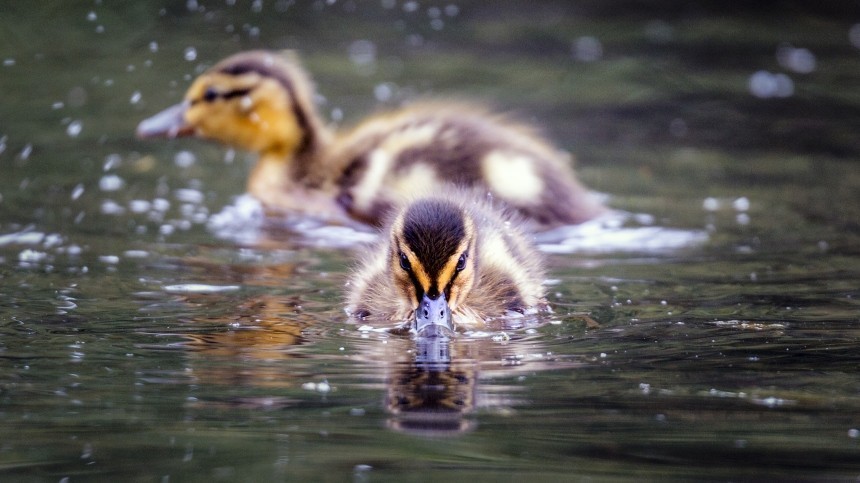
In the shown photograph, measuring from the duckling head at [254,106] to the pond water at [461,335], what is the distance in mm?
269

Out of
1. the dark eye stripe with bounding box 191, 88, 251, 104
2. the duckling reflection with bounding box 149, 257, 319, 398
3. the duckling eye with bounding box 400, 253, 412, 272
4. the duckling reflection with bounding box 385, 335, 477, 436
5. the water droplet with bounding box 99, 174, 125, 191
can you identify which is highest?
the dark eye stripe with bounding box 191, 88, 251, 104

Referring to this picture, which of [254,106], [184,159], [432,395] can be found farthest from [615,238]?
[184,159]

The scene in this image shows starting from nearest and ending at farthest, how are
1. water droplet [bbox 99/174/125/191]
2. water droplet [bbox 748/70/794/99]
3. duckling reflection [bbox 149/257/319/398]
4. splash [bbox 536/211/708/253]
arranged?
1. duckling reflection [bbox 149/257/319/398]
2. splash [bbox 536/211/708/253]
3. water droplet [bbox 99/174/125/191]
4. water droplet [bbox 748/70/794/99]

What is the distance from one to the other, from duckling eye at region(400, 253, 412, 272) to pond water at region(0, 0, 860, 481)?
203mm

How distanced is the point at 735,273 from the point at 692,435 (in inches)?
79.3

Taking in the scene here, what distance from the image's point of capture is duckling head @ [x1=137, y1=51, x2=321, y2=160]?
6625mm

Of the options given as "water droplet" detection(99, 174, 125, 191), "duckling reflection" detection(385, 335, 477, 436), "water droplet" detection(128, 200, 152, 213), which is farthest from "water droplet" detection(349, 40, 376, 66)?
"duckling reflection" detection(385, 335, 477, 436)

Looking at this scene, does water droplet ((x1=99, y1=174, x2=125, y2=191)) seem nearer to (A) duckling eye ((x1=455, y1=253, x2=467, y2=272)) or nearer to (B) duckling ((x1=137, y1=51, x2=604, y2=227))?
(B) duckling ((x1=137, y1=51, x2=604, y2=227))

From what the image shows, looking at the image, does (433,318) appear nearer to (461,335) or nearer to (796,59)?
(461,335)

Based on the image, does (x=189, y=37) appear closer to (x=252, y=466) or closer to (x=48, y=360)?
(x=48, y=360)

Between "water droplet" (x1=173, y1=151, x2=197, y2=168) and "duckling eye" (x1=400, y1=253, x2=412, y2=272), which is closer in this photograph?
"duckling eye" (x1=400, y1=253, x2=412, y2=272)

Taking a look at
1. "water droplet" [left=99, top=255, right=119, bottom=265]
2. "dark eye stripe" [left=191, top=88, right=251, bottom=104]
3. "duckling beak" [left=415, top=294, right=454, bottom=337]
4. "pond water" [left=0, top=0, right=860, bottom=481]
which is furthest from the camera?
"dark eye stripe" [left=191, top=88, right=251, bottom=104]

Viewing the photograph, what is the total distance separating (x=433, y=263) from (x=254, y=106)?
2.92m

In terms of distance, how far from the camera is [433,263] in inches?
157
